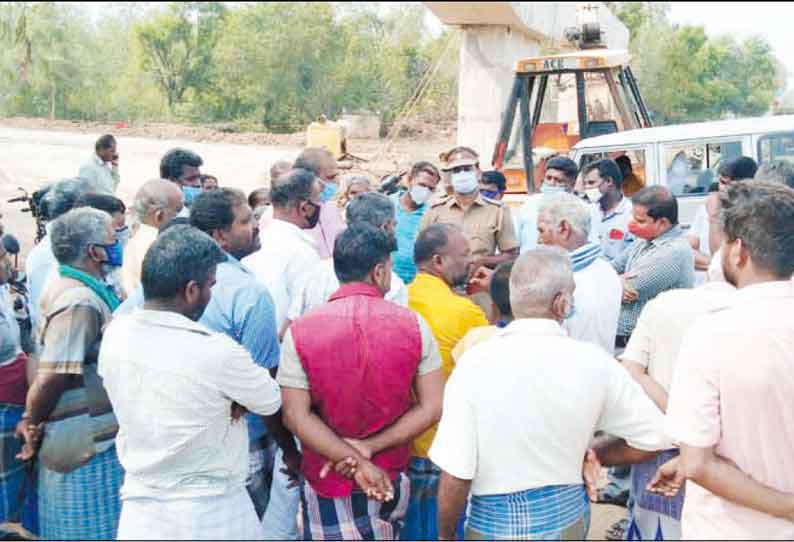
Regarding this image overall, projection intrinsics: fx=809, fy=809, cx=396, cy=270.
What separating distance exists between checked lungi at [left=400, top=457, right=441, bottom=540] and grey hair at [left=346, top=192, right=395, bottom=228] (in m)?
1.37

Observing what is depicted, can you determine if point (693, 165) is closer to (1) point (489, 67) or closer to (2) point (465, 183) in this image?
(2) point (465, 183)

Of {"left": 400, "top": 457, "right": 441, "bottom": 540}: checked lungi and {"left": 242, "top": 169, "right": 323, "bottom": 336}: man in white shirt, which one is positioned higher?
{"left": 242, "top": 169, "right": 323, "bottom": 336}: man in white shirt

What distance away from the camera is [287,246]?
3.68 meters

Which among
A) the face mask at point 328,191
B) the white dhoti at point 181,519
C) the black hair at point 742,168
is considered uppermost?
the black hair at point 742,168

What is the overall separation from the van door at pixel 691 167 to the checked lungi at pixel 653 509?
471 centimetres

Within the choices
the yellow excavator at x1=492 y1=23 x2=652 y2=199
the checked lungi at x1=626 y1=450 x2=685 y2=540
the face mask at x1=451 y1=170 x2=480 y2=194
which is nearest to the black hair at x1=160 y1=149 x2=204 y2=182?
the face mask at x1=451 y1=170 x2=480 y2=194

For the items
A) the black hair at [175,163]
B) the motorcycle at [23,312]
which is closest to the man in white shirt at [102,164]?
the black hair at [175,163]

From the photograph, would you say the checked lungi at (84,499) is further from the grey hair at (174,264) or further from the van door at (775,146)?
the van door at (775,146)

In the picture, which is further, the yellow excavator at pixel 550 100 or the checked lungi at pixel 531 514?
the yellow excavator at pixel 550 100

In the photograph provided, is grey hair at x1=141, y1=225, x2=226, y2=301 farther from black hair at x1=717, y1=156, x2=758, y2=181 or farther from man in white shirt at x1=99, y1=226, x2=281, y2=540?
black hair at x1=717, y1=156, x2=758, y2=181

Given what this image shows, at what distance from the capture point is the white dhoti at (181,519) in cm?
236

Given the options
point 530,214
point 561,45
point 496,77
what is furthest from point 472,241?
point 561,45

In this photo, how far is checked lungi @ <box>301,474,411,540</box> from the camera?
9.12ft

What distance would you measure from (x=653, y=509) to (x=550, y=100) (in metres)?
7.78
